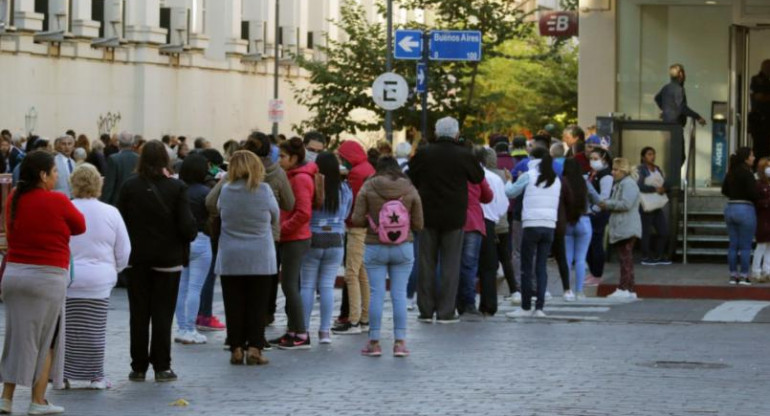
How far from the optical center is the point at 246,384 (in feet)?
44.7

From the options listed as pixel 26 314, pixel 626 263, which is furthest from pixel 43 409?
pixel 626 263

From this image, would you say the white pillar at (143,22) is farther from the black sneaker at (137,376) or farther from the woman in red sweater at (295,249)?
the black sneaker at (137,376)

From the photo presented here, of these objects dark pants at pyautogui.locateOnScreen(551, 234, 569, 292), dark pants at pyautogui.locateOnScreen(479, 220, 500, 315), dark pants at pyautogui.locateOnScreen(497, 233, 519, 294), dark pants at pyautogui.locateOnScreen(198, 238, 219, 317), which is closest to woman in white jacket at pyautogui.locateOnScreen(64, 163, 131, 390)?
dark pants at pyautogui.locateOnScreen(198, 238, 219, 317)

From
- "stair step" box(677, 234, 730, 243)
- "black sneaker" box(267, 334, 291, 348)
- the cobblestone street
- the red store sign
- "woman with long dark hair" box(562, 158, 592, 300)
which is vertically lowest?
the cobblestone street

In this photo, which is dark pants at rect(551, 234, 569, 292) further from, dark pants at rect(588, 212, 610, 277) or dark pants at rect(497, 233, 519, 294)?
dark pants at rect(588, 212, 610, 277)

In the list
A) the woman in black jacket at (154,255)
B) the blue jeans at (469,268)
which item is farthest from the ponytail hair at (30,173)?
the blue jeans at (469,268)

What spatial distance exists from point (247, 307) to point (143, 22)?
3848cm

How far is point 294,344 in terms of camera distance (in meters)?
16.1

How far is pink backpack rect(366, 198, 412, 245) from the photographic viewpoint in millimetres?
15906

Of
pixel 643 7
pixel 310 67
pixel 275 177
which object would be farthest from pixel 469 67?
pixel 275 177

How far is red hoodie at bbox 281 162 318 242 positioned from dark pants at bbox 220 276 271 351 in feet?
4.01

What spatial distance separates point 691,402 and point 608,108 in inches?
841

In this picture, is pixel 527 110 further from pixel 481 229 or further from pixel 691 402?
pixel 691 402

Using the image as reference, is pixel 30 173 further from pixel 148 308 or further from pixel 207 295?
pixel 207 295
